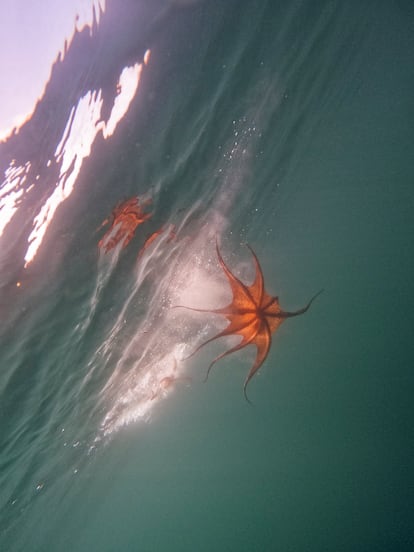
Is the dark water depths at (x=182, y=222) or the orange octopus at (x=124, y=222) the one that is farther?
the orange octopus at (x=124, y=222)

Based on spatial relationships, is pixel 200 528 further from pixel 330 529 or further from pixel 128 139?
pixel 128 139

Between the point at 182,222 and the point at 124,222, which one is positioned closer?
the point at 124,222

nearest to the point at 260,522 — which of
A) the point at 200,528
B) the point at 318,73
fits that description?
the point at 200,528

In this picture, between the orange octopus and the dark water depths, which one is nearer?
the dark water depths
